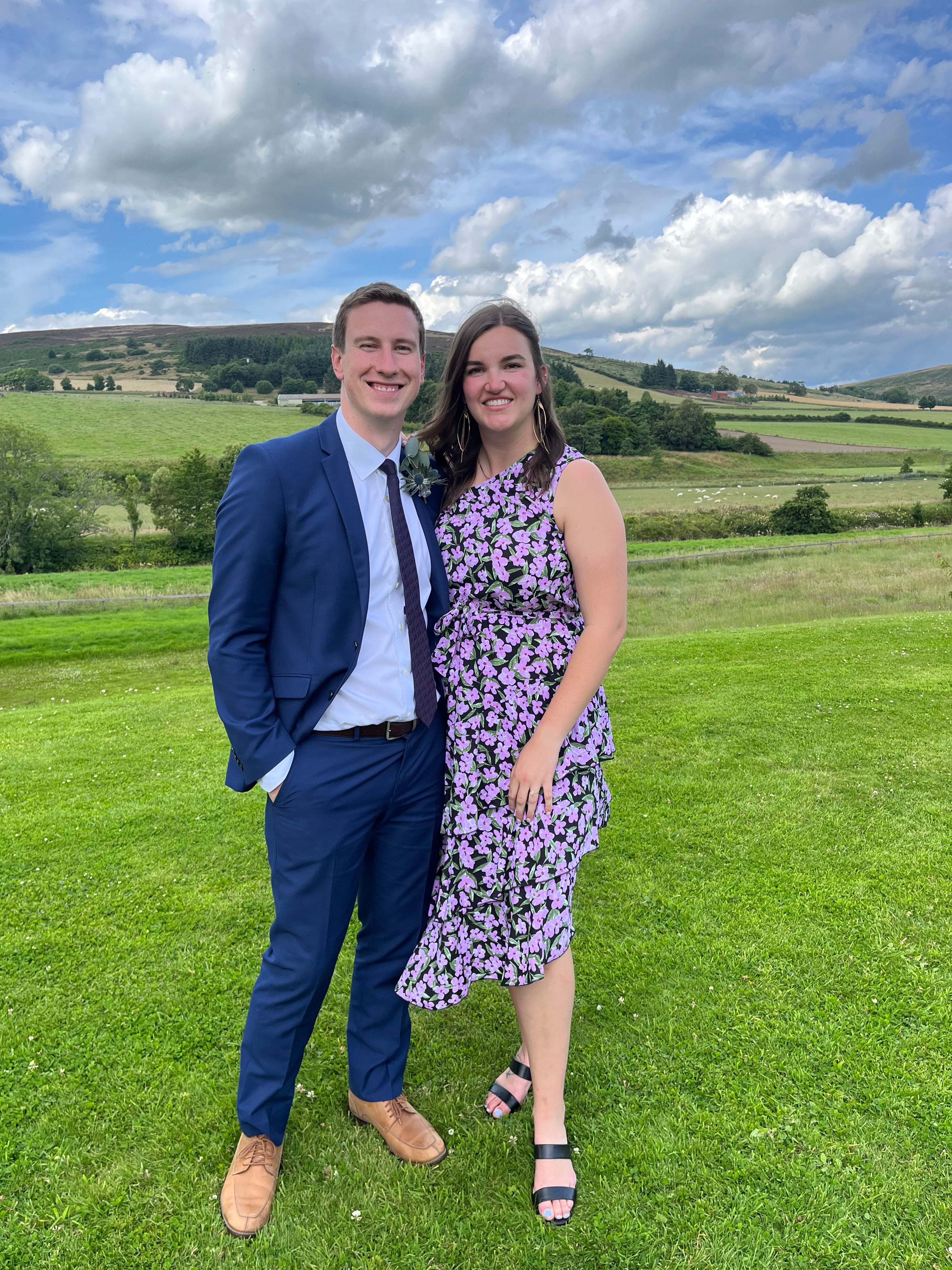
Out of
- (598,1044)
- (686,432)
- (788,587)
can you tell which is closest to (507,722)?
(598,1044)

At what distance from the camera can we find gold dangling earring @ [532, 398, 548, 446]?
2918 millimetres

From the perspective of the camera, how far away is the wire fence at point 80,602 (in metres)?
22.5

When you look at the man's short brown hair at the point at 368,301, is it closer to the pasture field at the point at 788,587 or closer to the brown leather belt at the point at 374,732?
the brown leather belt at the point at 374,732

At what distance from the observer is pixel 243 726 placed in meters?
2.54

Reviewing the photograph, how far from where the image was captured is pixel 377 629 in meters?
2.74

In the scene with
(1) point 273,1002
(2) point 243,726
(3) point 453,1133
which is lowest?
(3) point 453,1133

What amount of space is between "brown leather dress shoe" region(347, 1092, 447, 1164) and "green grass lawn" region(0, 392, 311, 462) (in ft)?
225

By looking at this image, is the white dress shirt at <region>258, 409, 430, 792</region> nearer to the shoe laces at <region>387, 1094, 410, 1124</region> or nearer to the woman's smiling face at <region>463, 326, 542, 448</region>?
the woman's smiling face at <region>463, 326, 542, 448</region>

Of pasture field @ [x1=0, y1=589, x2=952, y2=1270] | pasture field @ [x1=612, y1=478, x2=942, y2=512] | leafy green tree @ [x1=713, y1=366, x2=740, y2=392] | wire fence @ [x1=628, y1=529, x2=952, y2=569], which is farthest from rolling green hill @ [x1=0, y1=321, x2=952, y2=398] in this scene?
pasture field @ [x1=0, y1=589, x2=952, y2=1270]

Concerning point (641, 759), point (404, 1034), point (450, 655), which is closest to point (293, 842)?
point (450, 655)

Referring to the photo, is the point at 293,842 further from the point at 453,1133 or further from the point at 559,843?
the point at 453,1133

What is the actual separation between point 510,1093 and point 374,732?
1798 millimetres

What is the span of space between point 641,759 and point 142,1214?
17.3ft

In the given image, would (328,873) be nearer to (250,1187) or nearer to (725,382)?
(250,1187)
